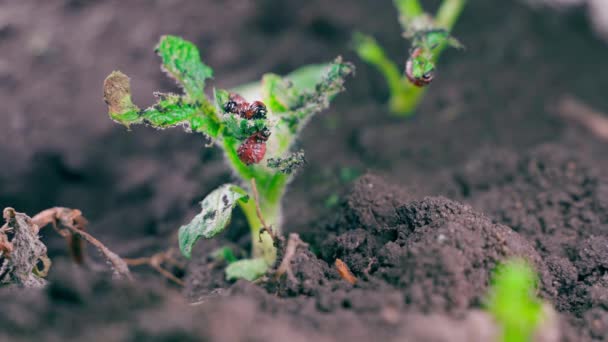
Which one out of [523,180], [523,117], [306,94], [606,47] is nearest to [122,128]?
[306,94]

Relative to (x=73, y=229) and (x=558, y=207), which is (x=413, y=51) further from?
(x=73, y=229)

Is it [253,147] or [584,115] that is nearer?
[253,147]

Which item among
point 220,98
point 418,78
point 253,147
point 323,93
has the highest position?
point 418,78

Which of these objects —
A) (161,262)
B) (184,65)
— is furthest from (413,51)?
(161,262)

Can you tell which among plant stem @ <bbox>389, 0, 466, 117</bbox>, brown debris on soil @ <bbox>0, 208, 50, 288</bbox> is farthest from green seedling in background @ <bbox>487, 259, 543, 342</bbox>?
plant stem @ <bbox>389, 0, 466, 117</bbox>

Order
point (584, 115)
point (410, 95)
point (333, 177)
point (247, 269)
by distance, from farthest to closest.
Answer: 1. point (584, 115)
2. point (410, 95)
3. point (333, 177)
4. point (247, 269)

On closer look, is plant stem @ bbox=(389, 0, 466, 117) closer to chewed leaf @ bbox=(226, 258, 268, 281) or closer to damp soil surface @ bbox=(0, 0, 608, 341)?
damp soil surface @ bbox=(0, 0, 608, 341)

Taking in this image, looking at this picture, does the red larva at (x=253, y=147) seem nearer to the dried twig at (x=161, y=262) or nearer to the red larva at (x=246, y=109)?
the red larva at (x=246, y=109)
